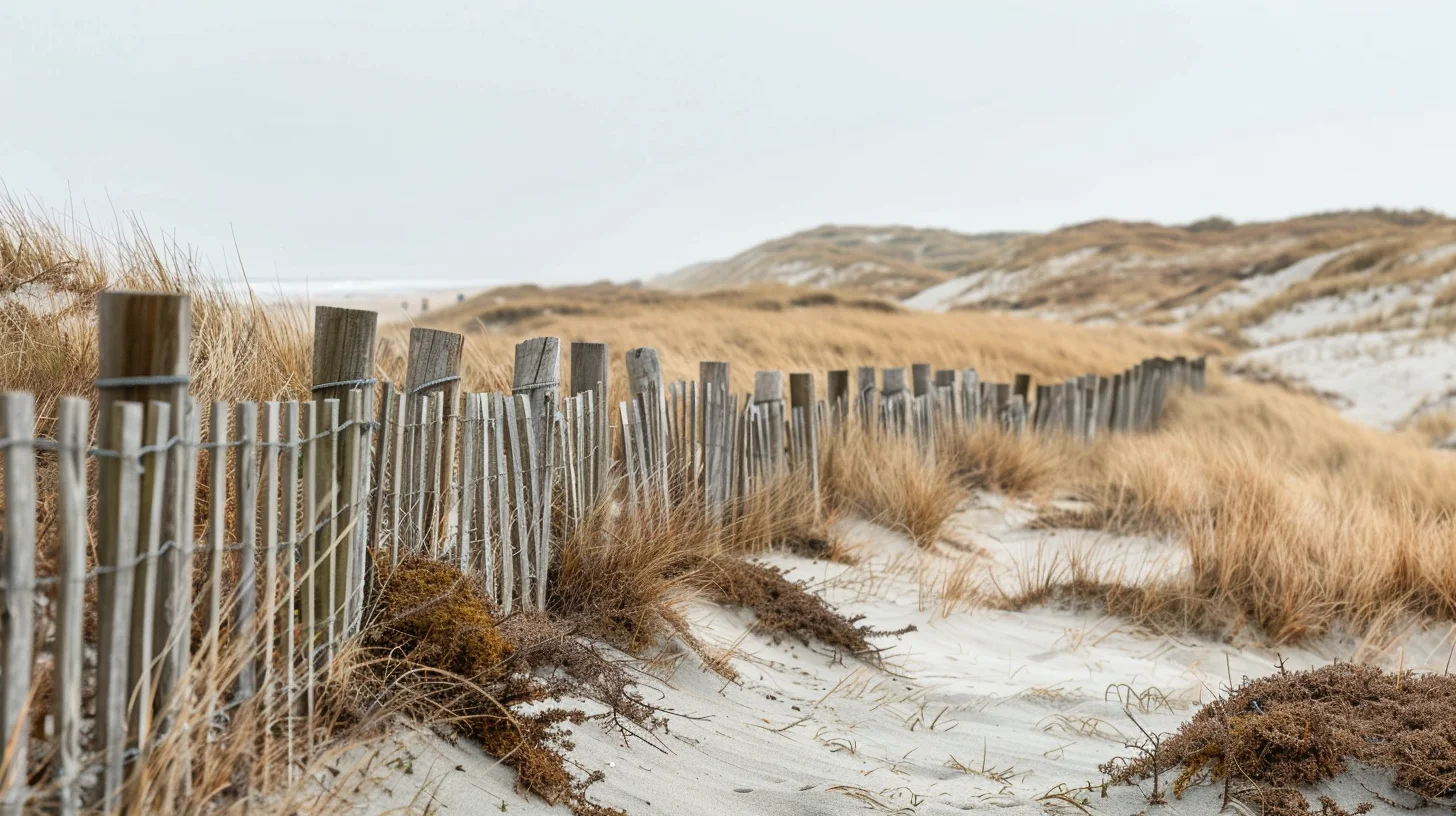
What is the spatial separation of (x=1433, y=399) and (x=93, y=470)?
16842 millimetres

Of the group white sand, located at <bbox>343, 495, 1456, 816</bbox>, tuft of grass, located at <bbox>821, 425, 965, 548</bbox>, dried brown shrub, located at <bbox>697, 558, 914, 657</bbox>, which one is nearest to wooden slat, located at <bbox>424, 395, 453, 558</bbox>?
white sand, located at <bbox>343, 495, 1456, 816</bbox>

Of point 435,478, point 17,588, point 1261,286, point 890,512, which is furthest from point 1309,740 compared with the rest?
point 1261,286

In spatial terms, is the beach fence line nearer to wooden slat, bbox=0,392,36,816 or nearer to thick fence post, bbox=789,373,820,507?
wooden slat, bbox=0,392,36,816

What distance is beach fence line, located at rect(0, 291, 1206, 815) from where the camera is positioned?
1.69 m

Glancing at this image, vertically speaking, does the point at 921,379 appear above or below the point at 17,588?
above

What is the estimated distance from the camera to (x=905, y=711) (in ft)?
12.3

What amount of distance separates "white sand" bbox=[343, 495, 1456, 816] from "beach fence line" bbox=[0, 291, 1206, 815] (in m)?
0.41

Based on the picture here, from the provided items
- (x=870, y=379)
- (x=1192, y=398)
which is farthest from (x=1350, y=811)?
(x=1192, y=398)

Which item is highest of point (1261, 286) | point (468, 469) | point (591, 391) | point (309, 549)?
point (1261, 286)

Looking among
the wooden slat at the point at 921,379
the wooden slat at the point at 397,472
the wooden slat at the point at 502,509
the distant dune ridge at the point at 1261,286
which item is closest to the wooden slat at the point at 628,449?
the wooden slat at the point at 502,509

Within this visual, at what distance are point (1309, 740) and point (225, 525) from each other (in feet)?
8.87

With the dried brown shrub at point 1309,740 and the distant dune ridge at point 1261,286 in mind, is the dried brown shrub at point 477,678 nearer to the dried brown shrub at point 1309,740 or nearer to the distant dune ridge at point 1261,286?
the dried brown shrub at point 1309,740

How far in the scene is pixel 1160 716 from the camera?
3.75 metres

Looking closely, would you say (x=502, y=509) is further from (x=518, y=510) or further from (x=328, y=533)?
(x=328, y=533)
